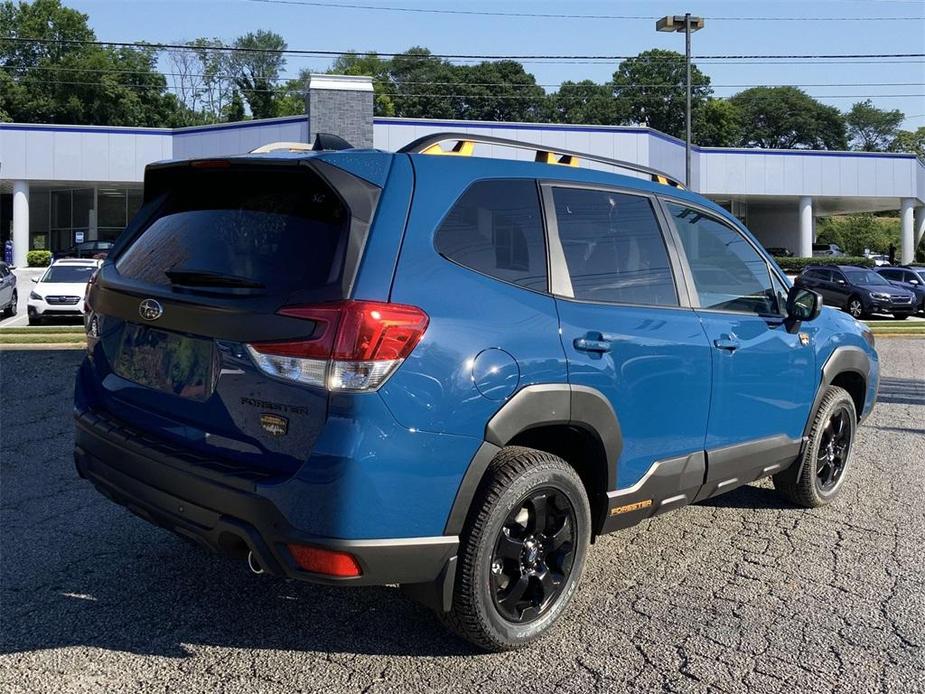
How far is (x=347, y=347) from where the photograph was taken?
2736 mm

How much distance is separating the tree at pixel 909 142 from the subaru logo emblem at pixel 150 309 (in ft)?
434

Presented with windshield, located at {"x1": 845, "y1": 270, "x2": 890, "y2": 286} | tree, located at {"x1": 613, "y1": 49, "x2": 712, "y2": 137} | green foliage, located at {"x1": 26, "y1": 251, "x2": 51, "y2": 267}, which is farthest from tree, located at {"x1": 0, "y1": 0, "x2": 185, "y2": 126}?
windshield, located at {"x1": 845, "y1": 270, "x2": 890, "y2": 286}

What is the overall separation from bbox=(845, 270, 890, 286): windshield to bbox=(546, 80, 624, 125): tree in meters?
74.9

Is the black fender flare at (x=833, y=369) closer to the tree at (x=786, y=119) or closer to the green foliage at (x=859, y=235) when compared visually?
the green foliage at (x=859, y=235)

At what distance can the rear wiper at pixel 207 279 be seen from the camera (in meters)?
3.03

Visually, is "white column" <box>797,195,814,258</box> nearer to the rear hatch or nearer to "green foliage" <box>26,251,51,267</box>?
"green foliage" <box>26,251,51,267</box>

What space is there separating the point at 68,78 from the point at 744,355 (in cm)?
7834

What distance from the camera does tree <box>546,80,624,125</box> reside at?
97.4 m

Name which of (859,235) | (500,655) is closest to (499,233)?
(500,655)

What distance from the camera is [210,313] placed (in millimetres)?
3023

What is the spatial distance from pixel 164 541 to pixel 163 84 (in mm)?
84104

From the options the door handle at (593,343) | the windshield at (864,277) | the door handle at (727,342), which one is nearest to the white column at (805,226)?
the windshield at (864,277)

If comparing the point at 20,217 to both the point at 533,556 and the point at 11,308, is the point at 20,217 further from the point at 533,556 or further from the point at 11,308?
the point at 533,556

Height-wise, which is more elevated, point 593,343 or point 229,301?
point 229,301
